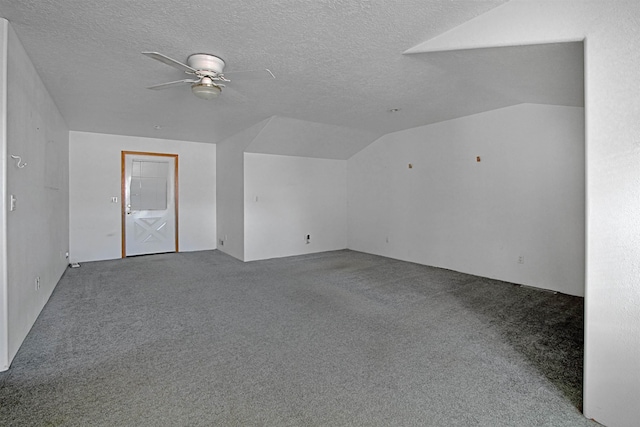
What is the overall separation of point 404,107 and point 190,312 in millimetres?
3606

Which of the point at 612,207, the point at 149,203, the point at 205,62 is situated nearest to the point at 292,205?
the point at 149,203

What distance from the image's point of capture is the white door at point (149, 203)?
6.20 metres

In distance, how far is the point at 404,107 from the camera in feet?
14.3

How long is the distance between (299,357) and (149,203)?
17.5 feet

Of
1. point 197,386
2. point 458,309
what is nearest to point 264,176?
point 458,309

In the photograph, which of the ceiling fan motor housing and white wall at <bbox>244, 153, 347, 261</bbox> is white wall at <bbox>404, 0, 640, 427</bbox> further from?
white wall at <bbox>244, 153, 347, 261</bbox>

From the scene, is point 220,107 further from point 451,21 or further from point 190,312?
point 451,21

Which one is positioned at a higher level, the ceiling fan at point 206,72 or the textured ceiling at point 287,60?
the textured ceiling at point 287,60

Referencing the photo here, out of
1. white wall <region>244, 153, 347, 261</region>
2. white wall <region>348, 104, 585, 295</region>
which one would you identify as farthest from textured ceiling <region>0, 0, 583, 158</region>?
white wall <region>244, 153, 347, 261</region>

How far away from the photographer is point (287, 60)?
284cm

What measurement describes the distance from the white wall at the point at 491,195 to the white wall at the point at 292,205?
105cm

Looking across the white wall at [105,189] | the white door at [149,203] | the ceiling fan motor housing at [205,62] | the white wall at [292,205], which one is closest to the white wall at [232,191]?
the white wall at [292,205]

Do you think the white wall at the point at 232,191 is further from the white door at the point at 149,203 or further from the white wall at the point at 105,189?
the white door at the point at 149,203

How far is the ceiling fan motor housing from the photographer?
267 centimetres
